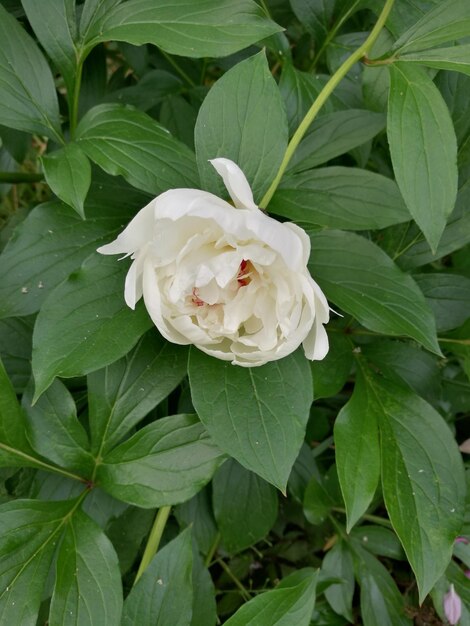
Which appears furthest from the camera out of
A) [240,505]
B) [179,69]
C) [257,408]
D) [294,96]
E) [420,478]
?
[179,69]

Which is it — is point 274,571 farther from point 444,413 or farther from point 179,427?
point 179,427

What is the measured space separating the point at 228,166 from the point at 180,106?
57cm

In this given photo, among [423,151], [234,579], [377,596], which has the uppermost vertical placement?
[423,151]

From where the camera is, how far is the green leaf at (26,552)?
Answer: 799 millimetres

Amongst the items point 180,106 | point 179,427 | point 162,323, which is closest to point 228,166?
point 162,323

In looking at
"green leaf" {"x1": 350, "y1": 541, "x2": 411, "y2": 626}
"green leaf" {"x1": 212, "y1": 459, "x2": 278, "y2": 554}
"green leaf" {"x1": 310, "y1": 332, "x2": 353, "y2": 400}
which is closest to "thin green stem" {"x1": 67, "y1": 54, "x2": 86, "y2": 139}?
"green leaf" {"x1": 310, "y1": 332, "x2": 353, "y2": 400}

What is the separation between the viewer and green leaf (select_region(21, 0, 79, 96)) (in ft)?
2.93

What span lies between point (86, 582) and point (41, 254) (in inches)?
15.8

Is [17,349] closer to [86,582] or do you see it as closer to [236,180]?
[86,582]

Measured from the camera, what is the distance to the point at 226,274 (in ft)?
2.17

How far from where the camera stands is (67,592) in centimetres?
80

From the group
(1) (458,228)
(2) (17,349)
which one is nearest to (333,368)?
(1) (458,228)

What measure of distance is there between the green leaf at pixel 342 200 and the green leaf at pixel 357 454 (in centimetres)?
23

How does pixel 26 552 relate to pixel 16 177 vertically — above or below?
below
